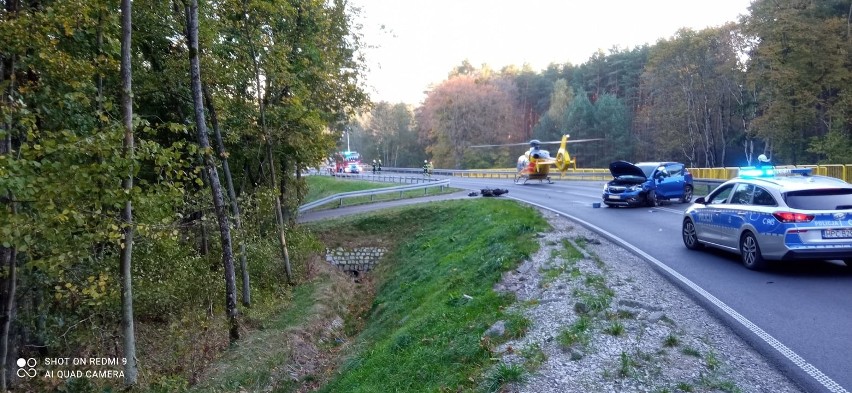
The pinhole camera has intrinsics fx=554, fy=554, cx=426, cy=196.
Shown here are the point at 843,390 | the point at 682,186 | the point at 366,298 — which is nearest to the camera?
the point at 843,390

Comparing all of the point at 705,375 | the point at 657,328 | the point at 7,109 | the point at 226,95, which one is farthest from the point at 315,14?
the point at 705,375

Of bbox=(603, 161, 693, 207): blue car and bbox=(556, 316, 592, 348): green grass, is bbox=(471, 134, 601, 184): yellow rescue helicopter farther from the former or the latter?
bbox=(556, 316, 592, 348): green grass

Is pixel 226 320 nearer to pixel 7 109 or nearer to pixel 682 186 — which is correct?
pixel 7 109

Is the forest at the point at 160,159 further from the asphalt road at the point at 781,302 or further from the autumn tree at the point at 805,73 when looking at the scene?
the asphalt road at the point at 781,302

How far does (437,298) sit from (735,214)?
5963 millimetres

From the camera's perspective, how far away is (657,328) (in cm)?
664

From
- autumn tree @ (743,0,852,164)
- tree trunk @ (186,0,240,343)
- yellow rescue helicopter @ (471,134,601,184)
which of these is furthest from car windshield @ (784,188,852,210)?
yellow rescue helicopter @ (471,134,601,184)

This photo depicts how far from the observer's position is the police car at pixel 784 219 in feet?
28.2

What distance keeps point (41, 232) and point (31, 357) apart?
13.9ft

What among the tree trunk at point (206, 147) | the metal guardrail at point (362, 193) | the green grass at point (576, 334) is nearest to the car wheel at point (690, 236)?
the green grass at point (576, 334)

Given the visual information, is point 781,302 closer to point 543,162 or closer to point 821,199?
point 821,199

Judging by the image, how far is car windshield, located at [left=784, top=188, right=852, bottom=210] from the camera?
28.9 ft

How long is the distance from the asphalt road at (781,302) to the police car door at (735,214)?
447 millimetres

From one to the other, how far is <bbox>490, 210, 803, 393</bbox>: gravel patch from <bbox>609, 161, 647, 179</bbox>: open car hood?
11938 millimetres
